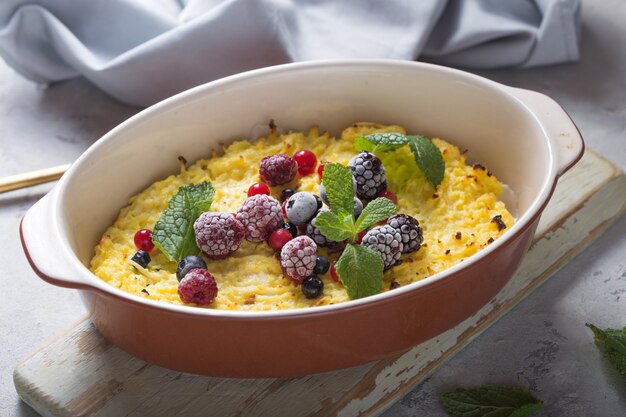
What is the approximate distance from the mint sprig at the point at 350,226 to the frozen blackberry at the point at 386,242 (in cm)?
3

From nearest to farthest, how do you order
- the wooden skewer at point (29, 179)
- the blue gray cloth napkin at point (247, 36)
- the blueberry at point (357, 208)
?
the blueberry at point (357, 208)
the wooden skewer at point (29, 179)
the blue gray cloth napkin at point (247, 36)

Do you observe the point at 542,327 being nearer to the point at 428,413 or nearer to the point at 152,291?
the point at 428,413

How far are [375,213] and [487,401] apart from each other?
1.72ft

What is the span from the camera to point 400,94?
255 centimetres

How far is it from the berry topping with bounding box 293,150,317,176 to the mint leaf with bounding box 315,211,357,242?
1.23 feet

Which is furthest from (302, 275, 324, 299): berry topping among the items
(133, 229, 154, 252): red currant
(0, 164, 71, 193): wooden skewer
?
(0, 164, 71, 193): wooden skewer

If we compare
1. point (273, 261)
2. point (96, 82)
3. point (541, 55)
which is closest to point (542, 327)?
point (273, 261)

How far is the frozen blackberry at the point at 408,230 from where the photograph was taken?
2.05m

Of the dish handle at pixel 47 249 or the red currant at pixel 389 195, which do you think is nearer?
the dish handle at pixel 47 249

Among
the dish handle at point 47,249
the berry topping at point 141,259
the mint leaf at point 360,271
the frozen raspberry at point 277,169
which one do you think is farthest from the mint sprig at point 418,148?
the dish handle at point 47,249

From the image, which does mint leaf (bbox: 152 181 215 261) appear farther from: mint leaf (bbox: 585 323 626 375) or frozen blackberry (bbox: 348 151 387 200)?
mint leaf (bbox: 585 323 626 375)

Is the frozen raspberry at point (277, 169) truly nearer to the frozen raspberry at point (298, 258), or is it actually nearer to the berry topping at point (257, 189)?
the berry topping at point (257, 189)

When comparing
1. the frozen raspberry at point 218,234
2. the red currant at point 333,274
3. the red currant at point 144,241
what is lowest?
the red currant at point 144,241

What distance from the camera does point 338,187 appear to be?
214 centimetres
